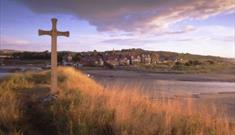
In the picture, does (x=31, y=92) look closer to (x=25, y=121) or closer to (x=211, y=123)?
(x=25, y=121)

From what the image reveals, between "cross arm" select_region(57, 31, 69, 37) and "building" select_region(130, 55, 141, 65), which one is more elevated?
"cross arm" select_region(57, 31, 69, 37)

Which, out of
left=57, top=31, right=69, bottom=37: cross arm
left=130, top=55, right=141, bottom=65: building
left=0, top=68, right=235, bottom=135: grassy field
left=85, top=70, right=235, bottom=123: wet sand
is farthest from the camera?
left=130, top=55, right=141, bottom=65: building

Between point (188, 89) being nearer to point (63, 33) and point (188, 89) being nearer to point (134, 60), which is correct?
point (63, 33)

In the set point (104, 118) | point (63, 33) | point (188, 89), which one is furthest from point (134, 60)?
point (104, 118)

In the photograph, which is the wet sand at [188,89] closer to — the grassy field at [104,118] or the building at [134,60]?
the grassy field at [104,118]

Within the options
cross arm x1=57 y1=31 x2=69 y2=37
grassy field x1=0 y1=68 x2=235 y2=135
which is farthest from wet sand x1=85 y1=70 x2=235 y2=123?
grassy field x1=0 y1=68 x2=235 y2=135

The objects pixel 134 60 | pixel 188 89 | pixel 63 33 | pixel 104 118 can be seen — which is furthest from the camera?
pixel 134 60

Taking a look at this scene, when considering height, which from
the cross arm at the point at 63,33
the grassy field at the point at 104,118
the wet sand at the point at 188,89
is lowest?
the wet sand at the point at 188,89

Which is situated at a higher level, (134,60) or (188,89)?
(134,60)

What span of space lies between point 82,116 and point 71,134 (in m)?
1.30

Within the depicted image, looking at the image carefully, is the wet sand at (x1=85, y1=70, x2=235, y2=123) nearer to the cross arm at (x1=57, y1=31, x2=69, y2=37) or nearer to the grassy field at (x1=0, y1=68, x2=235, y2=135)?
the cross arm at (x1=57, y1=31, x2=69, y2=37)

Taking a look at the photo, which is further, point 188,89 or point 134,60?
point 134,60

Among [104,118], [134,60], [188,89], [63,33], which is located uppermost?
[63,33]

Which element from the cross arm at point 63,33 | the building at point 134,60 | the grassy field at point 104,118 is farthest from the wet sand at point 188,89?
the building at point 134,60
